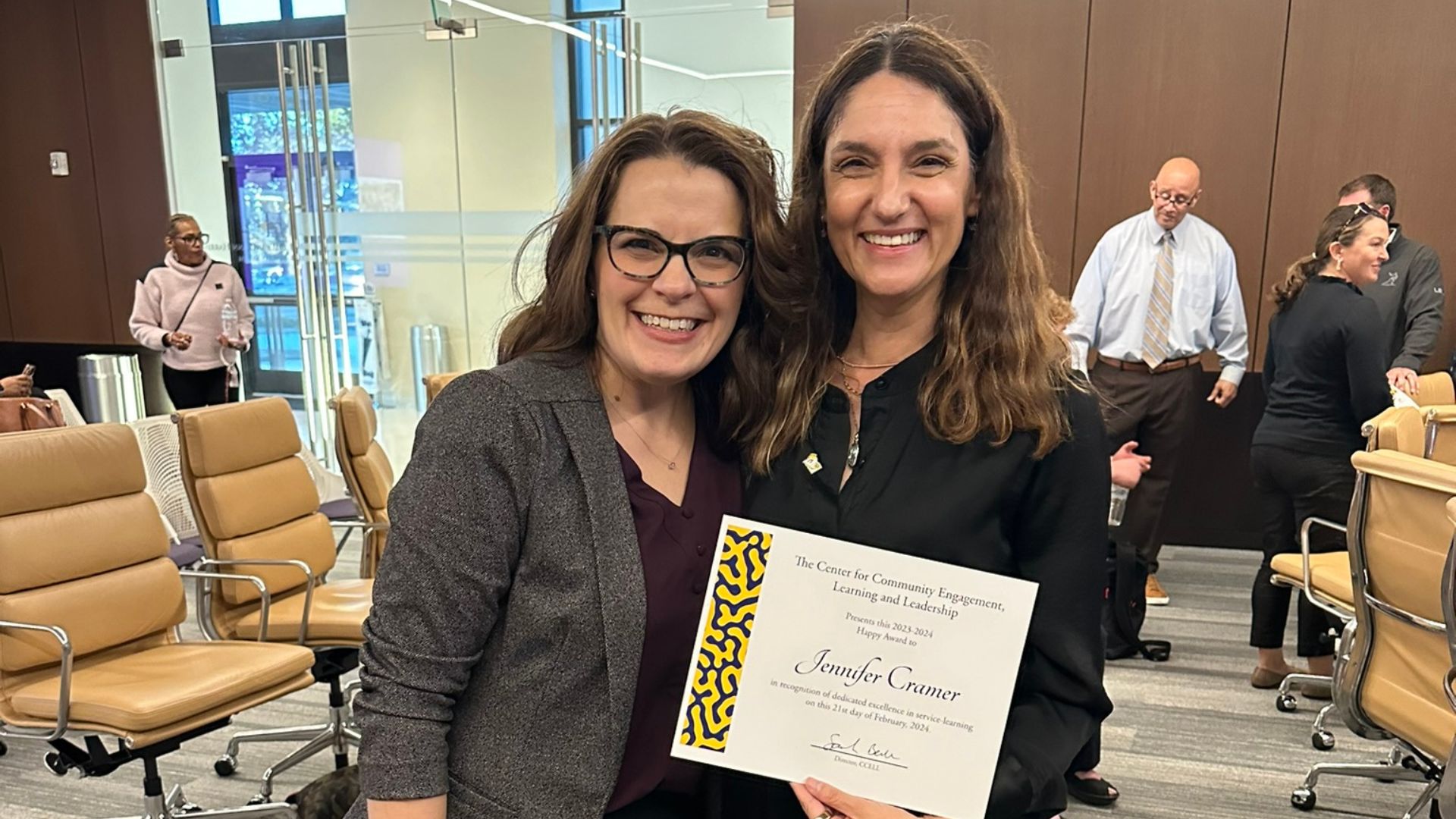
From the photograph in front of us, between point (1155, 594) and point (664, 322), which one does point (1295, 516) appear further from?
point (664, 322)

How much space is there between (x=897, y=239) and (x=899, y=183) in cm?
6

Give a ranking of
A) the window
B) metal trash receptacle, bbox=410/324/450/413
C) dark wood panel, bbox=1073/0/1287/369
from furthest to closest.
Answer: metal trash receptacle, bbox=410/324/450/413
the window
dark wood panel, bbox=1073/0/1287/369

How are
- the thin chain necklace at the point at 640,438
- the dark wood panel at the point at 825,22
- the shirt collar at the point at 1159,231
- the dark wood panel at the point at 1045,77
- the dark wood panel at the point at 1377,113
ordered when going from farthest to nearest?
the dark wood panel at the point at 825,22, the dark wood panel at the point at 1045,77, the dark wood panel at the point at 1377,113, the shirt collar at the point at 1159,231, the thin chain necklace at the point at 640,438

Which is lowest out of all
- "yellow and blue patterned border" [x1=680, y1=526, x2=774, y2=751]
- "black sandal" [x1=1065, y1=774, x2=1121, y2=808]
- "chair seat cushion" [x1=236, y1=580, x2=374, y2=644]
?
"black sandal" [x1=1065, y1=774, x2=1121, y2=808]

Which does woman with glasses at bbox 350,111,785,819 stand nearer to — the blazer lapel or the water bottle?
the blazer lapel

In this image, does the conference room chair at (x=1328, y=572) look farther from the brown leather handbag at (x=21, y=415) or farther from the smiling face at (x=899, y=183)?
the brown leather handbag at (x=21, y=415)

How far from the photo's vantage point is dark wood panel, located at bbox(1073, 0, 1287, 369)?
452 centimetres

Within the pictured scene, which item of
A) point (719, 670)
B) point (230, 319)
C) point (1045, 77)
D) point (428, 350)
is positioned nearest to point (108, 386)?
point (230, 319)

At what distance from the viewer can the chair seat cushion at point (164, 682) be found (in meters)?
2.16

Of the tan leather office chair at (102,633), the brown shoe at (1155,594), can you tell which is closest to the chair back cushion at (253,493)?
the tan leather office chair at (102,633)

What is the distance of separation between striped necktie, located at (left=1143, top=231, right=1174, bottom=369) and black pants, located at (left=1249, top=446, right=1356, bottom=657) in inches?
28.7

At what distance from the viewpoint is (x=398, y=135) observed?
5.78m

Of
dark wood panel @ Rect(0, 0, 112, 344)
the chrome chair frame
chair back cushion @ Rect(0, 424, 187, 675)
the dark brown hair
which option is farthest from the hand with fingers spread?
dark wood panel @ Rect(0, 0, 112, 344)

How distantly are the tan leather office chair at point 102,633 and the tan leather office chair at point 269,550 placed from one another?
0.46 ft
